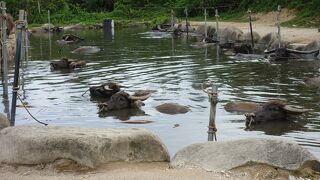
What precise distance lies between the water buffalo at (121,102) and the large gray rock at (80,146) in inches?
186

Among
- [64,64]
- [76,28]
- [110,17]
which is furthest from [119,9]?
[64,64]

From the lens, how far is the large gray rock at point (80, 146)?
648 centimetres

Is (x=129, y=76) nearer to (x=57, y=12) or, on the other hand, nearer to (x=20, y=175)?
(x=20, y=175)

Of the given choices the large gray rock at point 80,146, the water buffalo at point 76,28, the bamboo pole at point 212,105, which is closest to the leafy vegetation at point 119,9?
the water buffalo at point 76,28

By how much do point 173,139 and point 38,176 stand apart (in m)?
3.48

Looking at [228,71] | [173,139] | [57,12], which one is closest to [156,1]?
[57,12]

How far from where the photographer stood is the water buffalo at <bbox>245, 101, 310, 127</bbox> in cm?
1009

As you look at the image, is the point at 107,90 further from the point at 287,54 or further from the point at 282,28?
the point at 282,28

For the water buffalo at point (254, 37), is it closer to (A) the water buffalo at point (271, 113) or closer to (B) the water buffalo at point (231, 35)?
(B) the water buffalo at point (231, 35)

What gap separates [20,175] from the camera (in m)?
6.37

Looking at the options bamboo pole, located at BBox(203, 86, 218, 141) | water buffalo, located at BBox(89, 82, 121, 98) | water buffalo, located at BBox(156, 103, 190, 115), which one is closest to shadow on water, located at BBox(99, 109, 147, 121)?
water buffalo, located at BBox(156, 103, 190, 115)

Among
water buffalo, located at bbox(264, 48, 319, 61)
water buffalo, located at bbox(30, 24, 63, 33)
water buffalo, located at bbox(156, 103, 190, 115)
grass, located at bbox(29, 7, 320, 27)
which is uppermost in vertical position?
grass, located at bbox(29, 7, 320, 27)

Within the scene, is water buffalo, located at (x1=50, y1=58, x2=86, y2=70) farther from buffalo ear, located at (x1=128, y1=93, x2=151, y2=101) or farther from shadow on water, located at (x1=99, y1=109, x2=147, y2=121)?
shadow on water, located at (x1=99, y1=109, x2=147, y2=121)

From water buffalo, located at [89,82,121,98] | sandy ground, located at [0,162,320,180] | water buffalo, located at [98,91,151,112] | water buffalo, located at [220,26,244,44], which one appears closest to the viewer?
sandy ground, located at [0,162,320,180]
